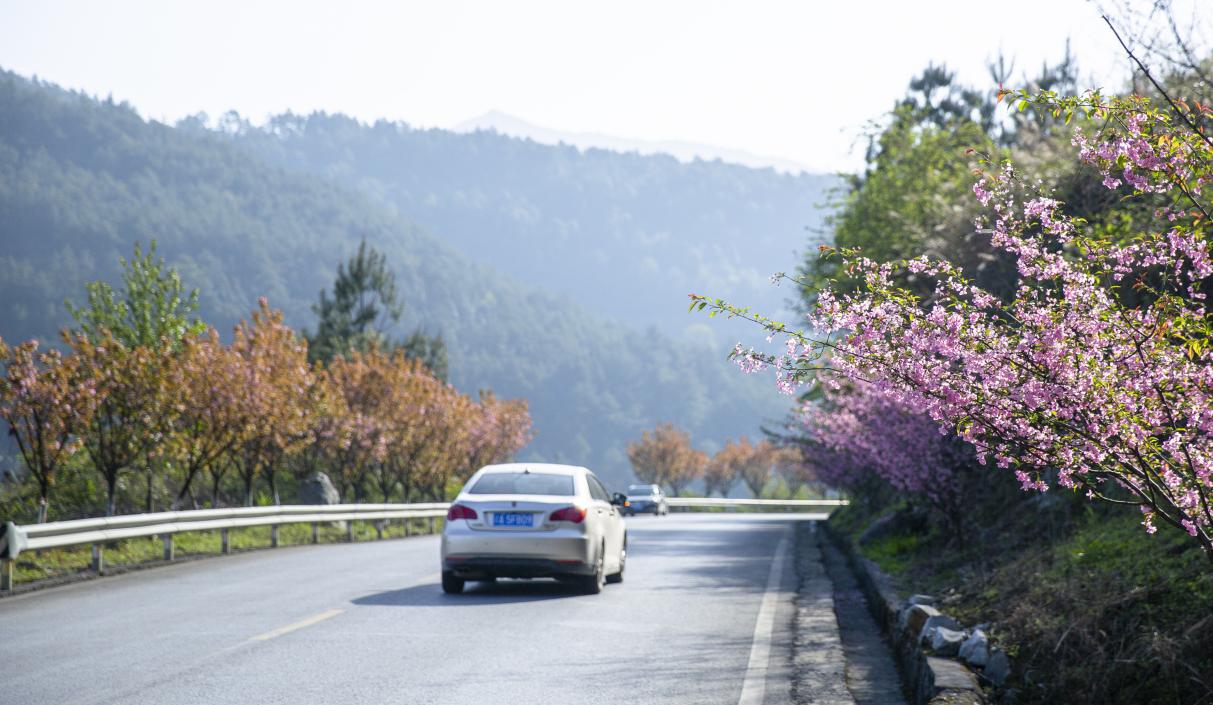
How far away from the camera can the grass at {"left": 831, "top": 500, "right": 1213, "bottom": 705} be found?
23.6 ft

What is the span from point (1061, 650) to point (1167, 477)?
75.8 inches

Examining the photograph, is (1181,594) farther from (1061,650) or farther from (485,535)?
(485,535)

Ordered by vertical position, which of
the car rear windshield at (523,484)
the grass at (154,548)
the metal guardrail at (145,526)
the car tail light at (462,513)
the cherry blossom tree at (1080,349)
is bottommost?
the grass at (154,548)

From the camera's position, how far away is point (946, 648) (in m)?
8.88

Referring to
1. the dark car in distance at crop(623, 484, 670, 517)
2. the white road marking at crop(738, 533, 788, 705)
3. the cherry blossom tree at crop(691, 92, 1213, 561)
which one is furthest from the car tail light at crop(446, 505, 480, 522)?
the dark car in distance at crop(623, 484, 670, 517)

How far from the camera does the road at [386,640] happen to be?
817cm

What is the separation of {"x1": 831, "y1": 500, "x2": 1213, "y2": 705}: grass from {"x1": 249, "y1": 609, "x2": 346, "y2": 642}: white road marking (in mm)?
5482

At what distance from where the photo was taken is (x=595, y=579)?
14625mm

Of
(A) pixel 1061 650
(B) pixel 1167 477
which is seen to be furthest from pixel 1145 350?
(A) pixel 1061 650

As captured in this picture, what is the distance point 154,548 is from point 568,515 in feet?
36.8

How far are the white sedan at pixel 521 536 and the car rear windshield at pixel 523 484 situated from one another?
1 cm

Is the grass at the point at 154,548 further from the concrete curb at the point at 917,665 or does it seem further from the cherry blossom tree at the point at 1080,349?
the cherry blossom tree at the point at 1080,349

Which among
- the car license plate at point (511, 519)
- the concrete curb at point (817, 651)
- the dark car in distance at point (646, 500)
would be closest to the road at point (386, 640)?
the concrete curb at point (817, 651)

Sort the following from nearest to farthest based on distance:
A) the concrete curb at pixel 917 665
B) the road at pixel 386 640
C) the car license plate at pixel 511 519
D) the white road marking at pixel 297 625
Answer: the concrete curb at pixel 917 665
the road at pixel 386 640
the white road marking at pixel 297 625
the car license plate at pixel 511 519
